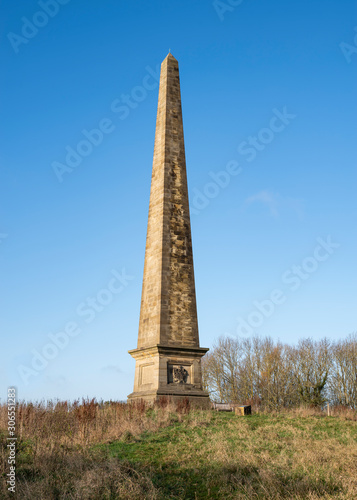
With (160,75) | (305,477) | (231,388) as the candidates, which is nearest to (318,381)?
(231,388)

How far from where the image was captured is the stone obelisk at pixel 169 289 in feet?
54.1

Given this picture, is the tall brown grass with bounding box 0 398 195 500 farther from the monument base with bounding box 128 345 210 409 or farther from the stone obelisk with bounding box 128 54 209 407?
the stone obelisk with bounding box 128 54 209 407

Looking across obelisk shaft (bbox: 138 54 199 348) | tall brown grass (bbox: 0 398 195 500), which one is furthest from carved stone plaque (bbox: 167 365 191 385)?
Answer: tall brown grass (bbox: 0 398 195 500)

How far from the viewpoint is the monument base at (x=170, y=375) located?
16062 millimetres

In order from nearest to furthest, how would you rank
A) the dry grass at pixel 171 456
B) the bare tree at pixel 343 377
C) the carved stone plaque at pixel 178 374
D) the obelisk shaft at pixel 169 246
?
the dry grass at pixel 171 456
the carved stone plaque at pixel 178 374
the obelisk shaft at pixel 169 246
the bare tree at pixel 343 377

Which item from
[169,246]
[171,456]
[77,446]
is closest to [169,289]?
[169,246]

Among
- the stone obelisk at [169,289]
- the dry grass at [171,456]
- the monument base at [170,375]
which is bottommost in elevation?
the dry grass at [171,456]

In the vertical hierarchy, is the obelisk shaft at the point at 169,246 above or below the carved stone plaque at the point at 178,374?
above

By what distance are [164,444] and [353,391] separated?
37.7 meters

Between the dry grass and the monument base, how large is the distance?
2.66 meters

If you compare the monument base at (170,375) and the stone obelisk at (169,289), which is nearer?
the monument base at (170,375)

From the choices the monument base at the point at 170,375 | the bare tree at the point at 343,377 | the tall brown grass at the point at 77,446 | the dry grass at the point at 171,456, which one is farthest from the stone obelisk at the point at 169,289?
the bare tree at the point at 343,377

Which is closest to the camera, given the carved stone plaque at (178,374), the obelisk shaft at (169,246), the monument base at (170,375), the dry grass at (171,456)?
the dry grass at (171,456)

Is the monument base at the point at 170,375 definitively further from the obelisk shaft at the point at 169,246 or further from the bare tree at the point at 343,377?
the bare tree at the point at 343,377
